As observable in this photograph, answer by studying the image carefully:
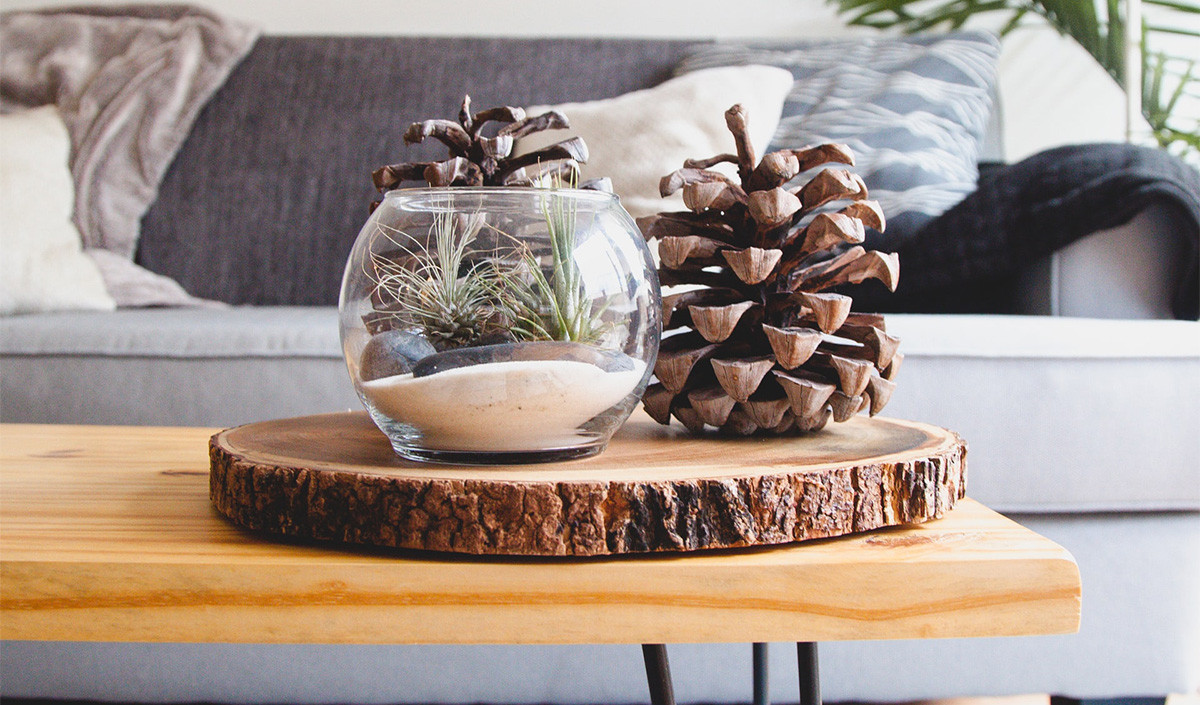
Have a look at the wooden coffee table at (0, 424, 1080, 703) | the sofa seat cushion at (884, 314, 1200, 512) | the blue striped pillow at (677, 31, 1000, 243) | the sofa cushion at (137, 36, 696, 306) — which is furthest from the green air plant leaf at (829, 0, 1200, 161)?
the wooden coffee table at (0, 424, 1080, 703)

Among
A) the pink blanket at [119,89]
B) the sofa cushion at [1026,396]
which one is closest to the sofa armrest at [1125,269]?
the sofa cushion at [1026,396]

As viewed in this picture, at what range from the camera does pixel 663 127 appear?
136 cm

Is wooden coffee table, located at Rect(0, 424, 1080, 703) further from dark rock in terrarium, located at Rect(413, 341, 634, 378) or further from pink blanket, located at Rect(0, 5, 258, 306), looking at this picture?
pink blanket, located at Rect(0, 5, 258, 306)

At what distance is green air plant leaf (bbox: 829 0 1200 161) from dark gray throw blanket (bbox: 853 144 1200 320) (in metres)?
0.76

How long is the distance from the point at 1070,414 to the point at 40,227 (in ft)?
4.82

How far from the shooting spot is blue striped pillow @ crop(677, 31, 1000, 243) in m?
1.40

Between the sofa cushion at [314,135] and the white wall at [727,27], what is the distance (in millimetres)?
436

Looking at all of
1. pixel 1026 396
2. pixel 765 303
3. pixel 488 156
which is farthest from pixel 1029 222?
pixel 488 156

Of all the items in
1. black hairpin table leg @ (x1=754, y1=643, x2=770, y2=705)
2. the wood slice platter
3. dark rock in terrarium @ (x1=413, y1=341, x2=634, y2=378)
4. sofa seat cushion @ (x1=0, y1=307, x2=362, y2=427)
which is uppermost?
dark rock in terrarium @ (x1=413, y1=341, x2=634, y2=378)

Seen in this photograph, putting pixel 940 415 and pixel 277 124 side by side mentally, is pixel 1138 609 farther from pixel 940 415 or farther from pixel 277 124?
pixel 277 124

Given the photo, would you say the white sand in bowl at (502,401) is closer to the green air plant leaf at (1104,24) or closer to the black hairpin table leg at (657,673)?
the black hairpin table leg at (657,673)

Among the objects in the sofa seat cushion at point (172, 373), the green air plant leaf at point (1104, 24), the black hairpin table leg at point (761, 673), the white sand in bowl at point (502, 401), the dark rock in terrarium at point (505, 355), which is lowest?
the black hairpin table leg at point (761, 673)

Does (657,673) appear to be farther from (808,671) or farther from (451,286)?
(451,286)

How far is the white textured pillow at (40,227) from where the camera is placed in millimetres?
1334
